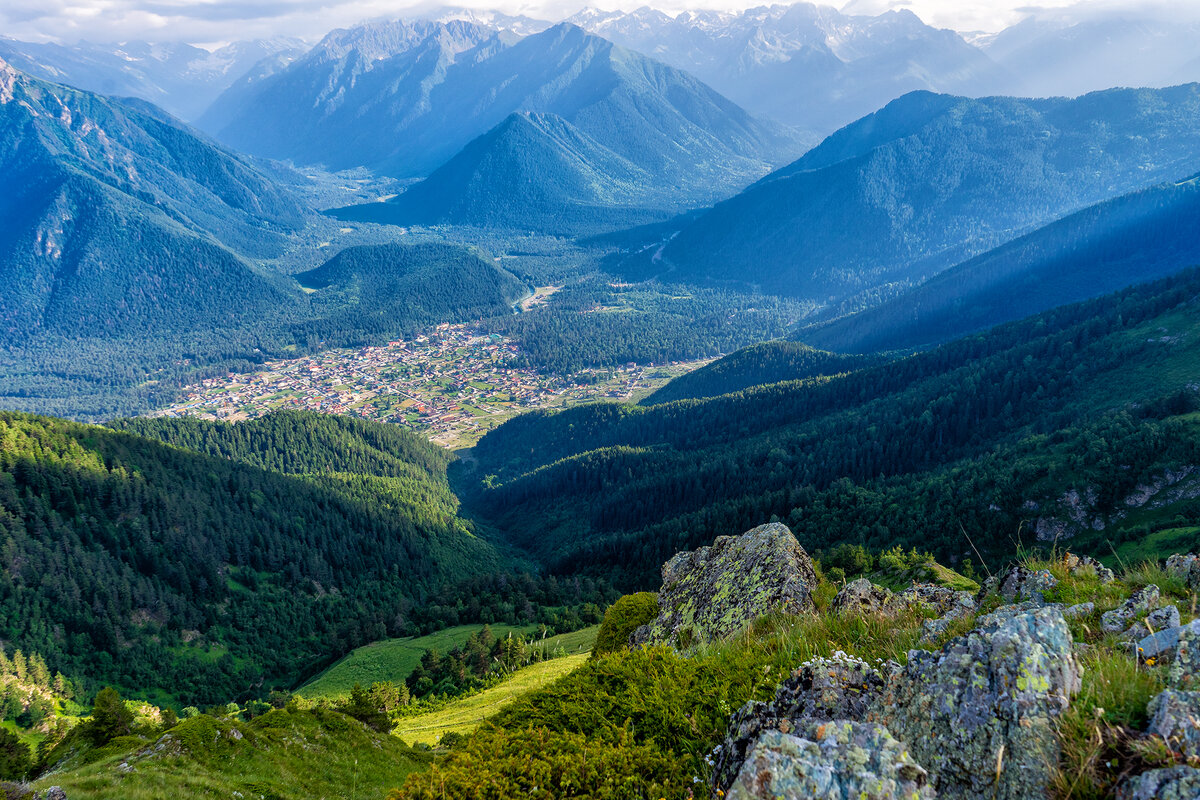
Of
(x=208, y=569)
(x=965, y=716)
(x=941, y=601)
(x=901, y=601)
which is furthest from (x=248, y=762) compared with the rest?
(x=208, y=569)

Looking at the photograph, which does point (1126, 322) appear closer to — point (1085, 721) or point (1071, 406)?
point (1071, 406)

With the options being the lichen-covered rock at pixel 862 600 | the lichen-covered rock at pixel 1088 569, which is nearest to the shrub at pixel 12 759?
the lichen-covered rock at pixel 862 600

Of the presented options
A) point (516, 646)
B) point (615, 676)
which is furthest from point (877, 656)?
point (516, 646)

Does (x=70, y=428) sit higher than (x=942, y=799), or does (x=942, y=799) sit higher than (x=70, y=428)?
(x=70, y=428)

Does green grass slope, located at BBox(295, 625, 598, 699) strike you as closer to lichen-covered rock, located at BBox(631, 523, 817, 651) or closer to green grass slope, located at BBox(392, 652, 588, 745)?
green grass slope, located at BBox(392, 652, 588, 745)

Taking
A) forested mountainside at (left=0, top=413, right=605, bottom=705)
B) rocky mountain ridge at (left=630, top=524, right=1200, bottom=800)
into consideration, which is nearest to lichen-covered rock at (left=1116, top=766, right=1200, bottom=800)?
rocky mountain ridge at (left=630, top=524, right=1200, bottom=800)

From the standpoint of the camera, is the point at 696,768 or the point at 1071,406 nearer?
the point at 696,768
